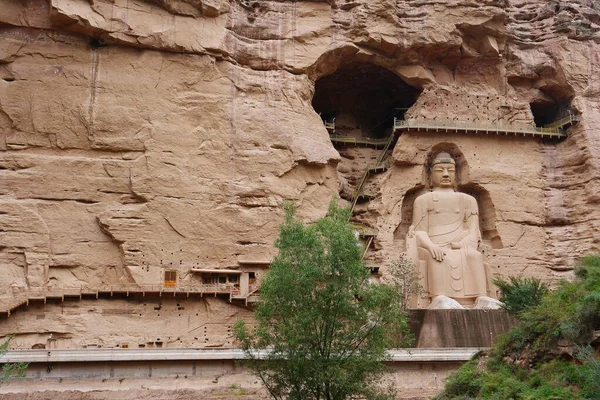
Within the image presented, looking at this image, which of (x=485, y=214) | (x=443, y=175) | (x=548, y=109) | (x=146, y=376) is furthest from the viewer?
(x=548, y=109)

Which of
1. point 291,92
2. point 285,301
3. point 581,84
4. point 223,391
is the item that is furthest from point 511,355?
point 581,84

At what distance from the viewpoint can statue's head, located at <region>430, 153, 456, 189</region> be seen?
22438 millimetres

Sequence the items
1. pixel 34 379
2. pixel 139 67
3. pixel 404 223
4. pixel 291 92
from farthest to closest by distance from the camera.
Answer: pixel 404 223, pixel 291 92, pixel 139 67, pixel 34 379

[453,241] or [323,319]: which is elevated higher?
[453,241]

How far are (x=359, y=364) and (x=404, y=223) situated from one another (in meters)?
13.0

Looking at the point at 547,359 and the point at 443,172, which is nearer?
the point at 547,359

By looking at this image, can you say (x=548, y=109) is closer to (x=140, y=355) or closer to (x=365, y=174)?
(x=365, y=174)

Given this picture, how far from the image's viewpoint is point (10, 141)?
64.0ft

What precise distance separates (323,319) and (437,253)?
10.1 m

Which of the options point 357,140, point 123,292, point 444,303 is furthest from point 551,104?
point 123,292

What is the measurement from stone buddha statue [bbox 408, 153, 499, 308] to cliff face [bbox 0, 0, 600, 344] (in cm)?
116

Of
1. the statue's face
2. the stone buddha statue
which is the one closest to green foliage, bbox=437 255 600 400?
the stone buddha statue

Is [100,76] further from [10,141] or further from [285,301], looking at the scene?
[285,301]

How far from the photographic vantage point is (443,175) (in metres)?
22.4
